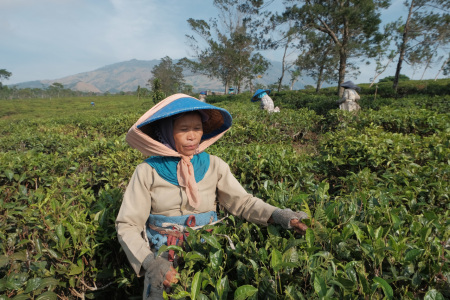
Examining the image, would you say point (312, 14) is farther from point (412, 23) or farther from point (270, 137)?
point (270, 137)

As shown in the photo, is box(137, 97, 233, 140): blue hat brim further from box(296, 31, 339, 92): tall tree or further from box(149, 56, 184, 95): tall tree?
box(149, 56, 184, 95): tall tree

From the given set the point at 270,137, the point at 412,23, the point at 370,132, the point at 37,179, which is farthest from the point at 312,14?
the point at 37,179

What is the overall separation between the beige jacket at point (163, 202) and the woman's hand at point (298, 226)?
17 cm

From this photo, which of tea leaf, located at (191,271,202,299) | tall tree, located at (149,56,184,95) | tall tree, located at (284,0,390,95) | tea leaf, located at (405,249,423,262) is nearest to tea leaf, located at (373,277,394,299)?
tea leaf, located at (405,249,423,262)

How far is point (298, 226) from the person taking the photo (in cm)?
137

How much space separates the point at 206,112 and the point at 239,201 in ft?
2.45

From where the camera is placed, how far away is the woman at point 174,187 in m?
1.58

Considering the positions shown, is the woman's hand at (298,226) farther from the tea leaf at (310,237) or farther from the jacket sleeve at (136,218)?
the jacket sleeve at (136,218)

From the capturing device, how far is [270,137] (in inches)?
230

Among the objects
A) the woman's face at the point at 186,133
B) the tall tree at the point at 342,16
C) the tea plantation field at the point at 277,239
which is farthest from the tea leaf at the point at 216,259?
the tall tree at the point at 342,16

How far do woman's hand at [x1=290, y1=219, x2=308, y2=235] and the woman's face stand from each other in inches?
32.3

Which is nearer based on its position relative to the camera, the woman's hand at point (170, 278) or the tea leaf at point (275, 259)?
the tea leaf at point (275, 259)

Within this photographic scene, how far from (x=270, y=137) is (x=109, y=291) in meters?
4.57

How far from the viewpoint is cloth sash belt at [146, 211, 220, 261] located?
5.45 ft
